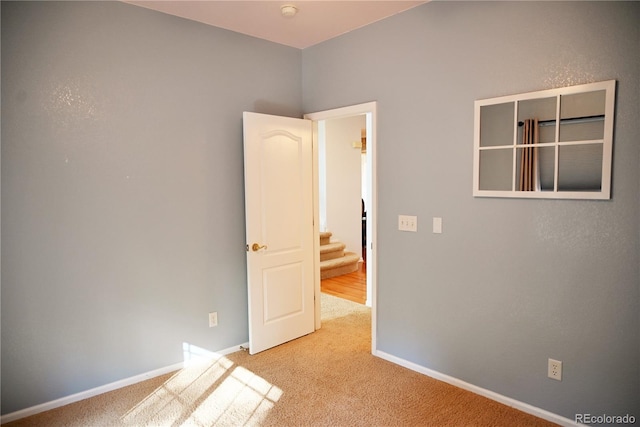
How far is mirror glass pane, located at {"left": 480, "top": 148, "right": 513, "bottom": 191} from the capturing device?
7.94 feet

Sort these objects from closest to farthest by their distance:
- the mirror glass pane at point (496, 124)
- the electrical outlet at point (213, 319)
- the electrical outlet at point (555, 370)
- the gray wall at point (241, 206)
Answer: the gray wall at point (241, 206) < the electrical outlet at point (555, 370) < the mirror glass pane at point (496, 124) < the electrical outlet at point (213, 319)

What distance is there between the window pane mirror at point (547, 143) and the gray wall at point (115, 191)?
6.33 ft

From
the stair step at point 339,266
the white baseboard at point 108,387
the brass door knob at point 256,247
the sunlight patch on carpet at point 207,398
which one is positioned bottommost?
the sunlight patch on carpet at point 207,398

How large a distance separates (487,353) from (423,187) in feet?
3.92

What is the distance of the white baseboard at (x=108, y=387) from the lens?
241cm

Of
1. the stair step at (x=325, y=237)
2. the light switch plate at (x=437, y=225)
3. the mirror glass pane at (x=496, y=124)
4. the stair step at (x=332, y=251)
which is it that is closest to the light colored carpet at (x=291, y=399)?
the light switch plate at (x=437, y=225)

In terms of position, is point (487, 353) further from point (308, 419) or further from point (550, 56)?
point (550, 56)

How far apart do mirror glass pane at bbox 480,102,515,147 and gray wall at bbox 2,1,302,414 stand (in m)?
1.88

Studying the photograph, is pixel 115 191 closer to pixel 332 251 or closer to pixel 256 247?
pixel 256 247

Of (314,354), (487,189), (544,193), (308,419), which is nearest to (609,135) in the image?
(544,193)

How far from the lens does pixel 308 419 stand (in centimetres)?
238

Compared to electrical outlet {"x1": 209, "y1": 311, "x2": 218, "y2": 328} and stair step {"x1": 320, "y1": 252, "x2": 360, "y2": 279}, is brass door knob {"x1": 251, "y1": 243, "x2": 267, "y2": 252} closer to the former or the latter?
electrical outlet {"x1": 209, "y1": 311, "x2": 218, "y2": 328}

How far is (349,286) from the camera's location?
5.52m

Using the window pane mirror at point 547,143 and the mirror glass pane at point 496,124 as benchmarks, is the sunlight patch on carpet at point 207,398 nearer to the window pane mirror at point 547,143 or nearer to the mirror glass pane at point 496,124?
the window pane mirror at point 547,143
